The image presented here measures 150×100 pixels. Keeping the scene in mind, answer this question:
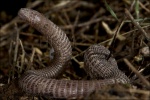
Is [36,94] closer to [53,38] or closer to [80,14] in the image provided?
[53,38]

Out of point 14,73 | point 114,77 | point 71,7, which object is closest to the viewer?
point 114,77

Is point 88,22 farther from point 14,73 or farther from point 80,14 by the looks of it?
point 14,73

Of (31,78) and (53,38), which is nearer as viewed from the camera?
(31,78)

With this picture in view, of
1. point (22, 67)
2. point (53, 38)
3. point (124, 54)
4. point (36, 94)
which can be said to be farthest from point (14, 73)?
point (124, 54)

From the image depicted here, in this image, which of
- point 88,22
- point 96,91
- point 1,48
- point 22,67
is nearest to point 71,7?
point 88,22

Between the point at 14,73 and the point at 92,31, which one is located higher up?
the point at 92,31

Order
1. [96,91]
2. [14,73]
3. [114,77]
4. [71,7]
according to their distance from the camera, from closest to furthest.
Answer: [96,91], [114,77], [14,73], [71,7]

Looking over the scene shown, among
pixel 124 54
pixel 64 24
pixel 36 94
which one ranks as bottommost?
pixel 36 94
